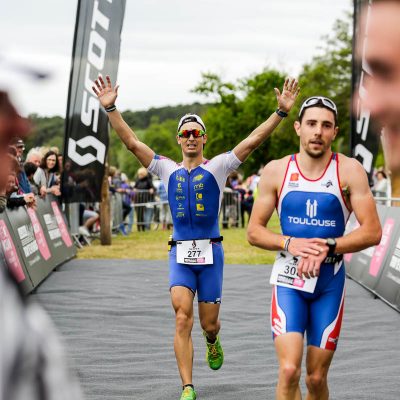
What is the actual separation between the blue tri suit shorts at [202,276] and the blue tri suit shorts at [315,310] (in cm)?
180

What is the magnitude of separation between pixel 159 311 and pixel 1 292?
10178mm

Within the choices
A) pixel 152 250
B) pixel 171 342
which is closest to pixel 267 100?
pixel 152 250

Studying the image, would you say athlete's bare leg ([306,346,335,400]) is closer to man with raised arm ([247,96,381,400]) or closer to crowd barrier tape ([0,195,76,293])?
man with raised arm ([247,96,381,400])

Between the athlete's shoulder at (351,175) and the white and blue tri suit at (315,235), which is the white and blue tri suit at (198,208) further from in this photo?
the athlete's shoulder at (351,175)

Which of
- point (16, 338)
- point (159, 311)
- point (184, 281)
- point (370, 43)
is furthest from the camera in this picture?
point (159, 311)

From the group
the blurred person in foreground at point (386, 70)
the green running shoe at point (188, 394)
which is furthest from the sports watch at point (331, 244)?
the blurred person in foreground at point (386, 70)

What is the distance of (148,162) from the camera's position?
7062mm

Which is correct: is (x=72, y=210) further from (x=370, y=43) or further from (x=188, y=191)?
(x=370, y=43)

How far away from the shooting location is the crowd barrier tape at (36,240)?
38.0 feet

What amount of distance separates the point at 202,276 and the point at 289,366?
2.27 meters

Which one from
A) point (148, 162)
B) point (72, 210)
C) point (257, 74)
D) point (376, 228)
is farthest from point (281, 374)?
point (257, 74)

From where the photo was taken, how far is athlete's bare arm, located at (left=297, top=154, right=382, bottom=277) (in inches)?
191

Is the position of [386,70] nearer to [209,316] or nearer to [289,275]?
[289,275]

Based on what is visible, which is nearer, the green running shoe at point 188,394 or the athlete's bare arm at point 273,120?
the green running shoe at point 188,394
